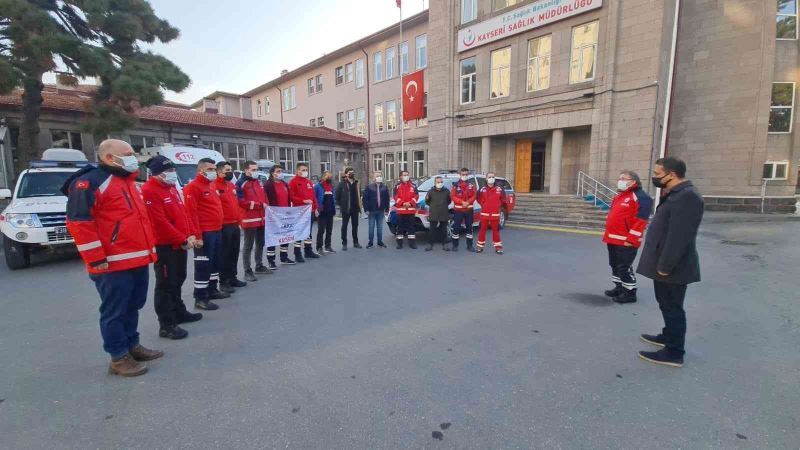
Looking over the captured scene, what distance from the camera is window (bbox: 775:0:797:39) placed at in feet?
49.4

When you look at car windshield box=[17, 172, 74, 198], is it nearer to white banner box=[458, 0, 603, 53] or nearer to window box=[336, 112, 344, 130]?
white banner box=[458, 0, 603, 53]

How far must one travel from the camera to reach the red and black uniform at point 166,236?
3877mm

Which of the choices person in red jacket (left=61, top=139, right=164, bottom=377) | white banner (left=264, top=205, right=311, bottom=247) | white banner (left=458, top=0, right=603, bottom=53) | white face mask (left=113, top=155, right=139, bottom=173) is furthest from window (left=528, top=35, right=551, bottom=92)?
person in red jacket (left=61, top=139, right=164, bottom=377)

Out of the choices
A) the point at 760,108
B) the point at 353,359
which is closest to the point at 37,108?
the point at 353,359

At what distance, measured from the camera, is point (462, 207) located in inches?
341

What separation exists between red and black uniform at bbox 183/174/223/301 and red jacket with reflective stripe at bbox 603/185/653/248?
568 cm

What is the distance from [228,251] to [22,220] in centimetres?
464

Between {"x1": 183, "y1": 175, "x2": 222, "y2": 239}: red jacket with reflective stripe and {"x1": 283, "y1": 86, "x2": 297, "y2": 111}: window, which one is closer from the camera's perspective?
{"x1": 183, "y1": 175, "x2": 222, "y2": 239}: red jacket with reflective stripe

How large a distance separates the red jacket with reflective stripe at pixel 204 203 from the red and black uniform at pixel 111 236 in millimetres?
1366

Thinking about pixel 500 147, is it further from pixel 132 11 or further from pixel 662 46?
pixel 132 11

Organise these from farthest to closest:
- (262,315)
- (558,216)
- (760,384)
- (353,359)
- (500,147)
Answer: (500,147)
(558,216)
(262,315)
(353,359)
(760,384)

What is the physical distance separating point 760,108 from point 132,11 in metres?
24.8

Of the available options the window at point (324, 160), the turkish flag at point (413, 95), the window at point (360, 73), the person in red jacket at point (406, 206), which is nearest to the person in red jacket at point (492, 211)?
the person in red jacket at point (406, 206)

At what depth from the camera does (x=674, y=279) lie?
3.30m
